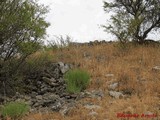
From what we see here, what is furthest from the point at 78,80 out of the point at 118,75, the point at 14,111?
the point at 14,111

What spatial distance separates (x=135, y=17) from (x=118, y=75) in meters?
8.31

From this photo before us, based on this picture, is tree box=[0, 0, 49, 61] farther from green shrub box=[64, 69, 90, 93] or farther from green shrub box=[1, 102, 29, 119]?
green shrub box=[1, 102, 29, 119]

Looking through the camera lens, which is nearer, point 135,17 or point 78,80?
point 78,80

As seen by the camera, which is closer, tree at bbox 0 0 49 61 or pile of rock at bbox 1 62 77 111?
pile of rock at bbox 1 62 77 111

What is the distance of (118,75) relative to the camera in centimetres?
1583

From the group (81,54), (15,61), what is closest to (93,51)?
(81,54)

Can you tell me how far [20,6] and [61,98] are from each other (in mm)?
4506

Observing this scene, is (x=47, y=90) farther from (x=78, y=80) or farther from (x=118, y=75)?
(x=118, y=75)

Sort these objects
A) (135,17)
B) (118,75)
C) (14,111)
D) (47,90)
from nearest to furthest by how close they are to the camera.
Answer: (14,111), (47,90), (118,75), (135,17)

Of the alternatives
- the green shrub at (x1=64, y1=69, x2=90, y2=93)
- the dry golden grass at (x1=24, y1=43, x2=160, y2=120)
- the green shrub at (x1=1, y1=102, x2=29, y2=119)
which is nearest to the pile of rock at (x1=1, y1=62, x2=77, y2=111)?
the green shrub at (x1=64, y1=69, x2=90, y2=93)

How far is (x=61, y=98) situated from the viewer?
14.0 meters

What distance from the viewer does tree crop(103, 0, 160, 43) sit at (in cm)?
2152

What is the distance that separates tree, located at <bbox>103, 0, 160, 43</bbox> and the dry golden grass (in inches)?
41.3

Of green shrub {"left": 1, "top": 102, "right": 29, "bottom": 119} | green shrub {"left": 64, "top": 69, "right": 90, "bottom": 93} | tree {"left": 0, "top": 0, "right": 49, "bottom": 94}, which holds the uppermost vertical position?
tree {"left": 0, "top": 0, "right": 49, "bottom": 94}
